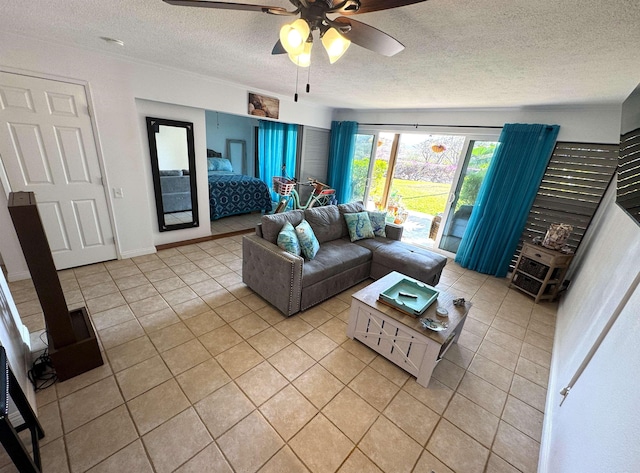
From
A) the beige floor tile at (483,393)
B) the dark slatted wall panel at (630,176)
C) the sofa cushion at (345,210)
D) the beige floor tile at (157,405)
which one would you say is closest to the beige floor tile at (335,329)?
the beige floor tile at (483,393)

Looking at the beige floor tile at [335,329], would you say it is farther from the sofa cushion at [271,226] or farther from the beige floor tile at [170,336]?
the beige floor tile at [170,336]

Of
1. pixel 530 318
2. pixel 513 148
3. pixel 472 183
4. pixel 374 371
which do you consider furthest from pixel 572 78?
pixel 374 371

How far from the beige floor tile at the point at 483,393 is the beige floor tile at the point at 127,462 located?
2061mm

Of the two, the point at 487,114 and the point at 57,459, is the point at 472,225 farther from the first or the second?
the point at 57,459

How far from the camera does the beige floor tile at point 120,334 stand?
2.03 meters

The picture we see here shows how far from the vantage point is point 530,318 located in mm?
2893

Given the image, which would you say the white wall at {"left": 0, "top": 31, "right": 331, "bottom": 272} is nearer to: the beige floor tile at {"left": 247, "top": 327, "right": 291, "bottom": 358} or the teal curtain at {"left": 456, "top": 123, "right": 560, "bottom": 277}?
the beige floor tile at {"left": 247, "top": 327, "right": 291, "bottom": 358}

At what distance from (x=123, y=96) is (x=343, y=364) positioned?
3665 millimetres

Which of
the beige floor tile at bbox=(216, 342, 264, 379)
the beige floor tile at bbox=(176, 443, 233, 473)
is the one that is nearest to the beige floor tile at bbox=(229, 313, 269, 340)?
the beige floor tile at bbox=(216, 342, 264, 379)

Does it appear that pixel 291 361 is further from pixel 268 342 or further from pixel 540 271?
pixel 540 271

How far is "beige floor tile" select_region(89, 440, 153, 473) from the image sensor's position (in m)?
1.28

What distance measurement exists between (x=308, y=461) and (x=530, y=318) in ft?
9.60

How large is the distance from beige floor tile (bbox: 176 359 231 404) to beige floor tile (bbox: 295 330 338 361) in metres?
0.64

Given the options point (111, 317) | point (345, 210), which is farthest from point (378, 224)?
point (111, 317)
